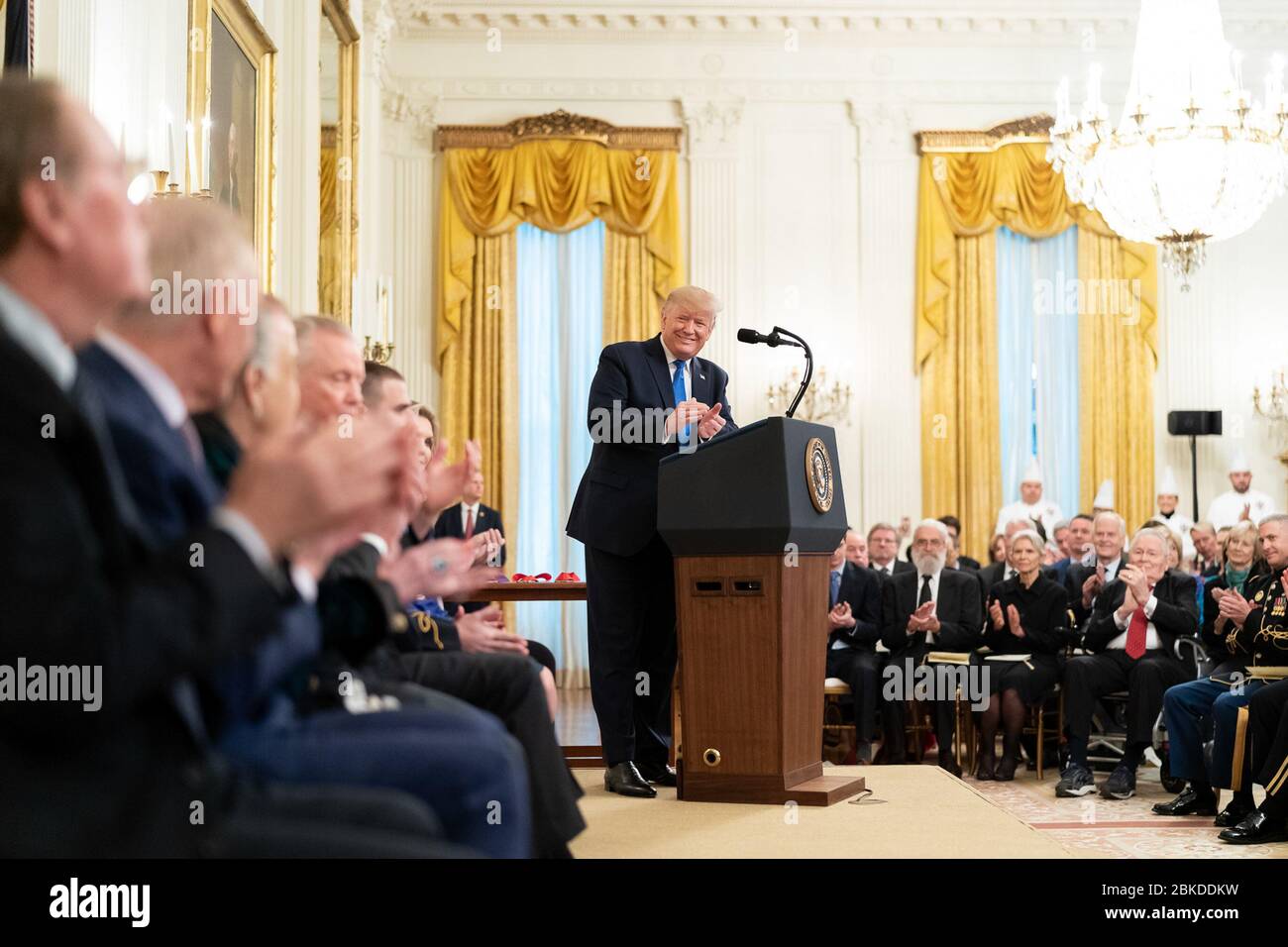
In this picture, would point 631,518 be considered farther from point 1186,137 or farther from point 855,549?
point 1186,137

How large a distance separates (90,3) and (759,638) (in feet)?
9.66

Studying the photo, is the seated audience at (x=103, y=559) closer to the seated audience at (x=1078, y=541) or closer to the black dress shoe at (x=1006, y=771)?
the black dress shoe at (x=1006, y=771)

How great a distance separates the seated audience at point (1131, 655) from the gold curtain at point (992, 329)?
4.69 meters

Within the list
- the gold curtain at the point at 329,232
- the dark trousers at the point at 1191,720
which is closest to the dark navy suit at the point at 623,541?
the dark trousers at the point at 1191,720

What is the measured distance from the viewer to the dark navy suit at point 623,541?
4.59m

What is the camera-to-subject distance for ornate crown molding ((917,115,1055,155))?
39.2 feet

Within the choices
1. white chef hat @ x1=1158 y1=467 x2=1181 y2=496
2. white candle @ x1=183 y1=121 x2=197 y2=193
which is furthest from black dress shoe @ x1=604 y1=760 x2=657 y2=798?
white chef hat @ x1=1158 y1=467 x2=1181 y2=496

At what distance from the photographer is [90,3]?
4.11m

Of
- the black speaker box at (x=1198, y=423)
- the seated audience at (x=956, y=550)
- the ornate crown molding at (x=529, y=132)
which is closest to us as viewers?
the seated audience at (x=956, y=550)

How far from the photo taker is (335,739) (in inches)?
67.5

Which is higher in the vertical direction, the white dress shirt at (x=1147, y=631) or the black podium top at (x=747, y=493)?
the black podium top at (x=747, y=493)

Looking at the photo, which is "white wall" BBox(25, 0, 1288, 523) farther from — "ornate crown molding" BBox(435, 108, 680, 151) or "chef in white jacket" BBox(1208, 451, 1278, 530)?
"chef in white jacket" BBox(1208, 451, 1278, 530)
